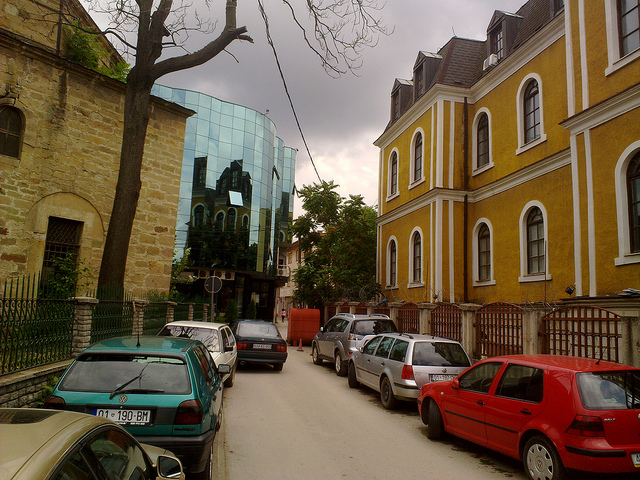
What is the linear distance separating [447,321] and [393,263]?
9.34 metres

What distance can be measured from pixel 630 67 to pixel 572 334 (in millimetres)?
6261

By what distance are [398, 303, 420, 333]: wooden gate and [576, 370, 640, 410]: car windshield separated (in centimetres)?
1117

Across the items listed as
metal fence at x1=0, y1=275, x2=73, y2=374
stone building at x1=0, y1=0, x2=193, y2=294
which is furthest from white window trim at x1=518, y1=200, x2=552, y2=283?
metal fence at x1=0, y1=275, x2=73, y2=374

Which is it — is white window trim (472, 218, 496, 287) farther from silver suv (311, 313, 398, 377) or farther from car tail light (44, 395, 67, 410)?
car tail light (44, 395, 67, 410)

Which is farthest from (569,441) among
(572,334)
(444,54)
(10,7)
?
(444,54)

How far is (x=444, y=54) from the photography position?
22281 mm

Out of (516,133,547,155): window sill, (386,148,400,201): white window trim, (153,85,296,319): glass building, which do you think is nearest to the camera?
(516,133,547,155): window sill

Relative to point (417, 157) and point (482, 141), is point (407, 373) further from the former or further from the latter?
point (417, 157)

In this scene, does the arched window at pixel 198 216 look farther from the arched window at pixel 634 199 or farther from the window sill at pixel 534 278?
the arched window at pixel 634 199

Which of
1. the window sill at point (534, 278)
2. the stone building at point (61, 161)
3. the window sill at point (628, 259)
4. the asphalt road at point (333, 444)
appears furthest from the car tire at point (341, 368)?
the window sill at point (628, 259)

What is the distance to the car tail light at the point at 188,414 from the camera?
15.6 ft

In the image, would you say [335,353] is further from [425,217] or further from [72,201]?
[72,201]

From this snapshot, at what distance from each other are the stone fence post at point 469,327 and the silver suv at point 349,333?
7.11 ft

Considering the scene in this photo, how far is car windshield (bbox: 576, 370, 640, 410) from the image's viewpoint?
17.0ft
